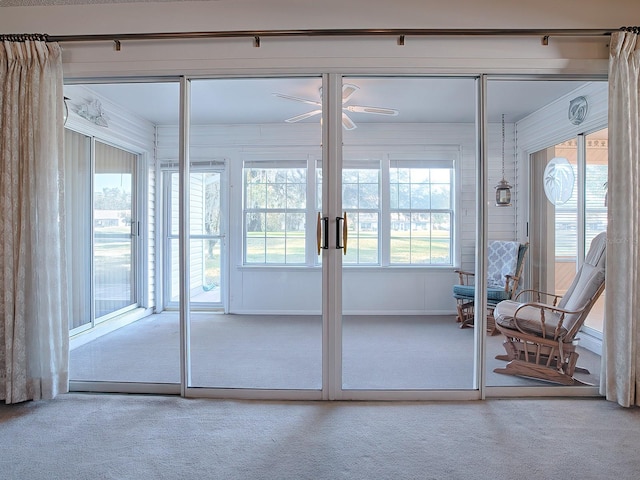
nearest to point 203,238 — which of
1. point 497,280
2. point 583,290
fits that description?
point 497,280

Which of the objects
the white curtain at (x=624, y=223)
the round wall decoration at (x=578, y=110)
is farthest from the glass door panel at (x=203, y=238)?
the white curtain at (x=624, y=223)

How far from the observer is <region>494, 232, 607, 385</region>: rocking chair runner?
9.02 feet

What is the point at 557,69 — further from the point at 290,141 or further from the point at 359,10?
the point at 290,141

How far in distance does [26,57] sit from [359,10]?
88.4 inches

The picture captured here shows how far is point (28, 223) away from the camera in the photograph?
2.46 metres

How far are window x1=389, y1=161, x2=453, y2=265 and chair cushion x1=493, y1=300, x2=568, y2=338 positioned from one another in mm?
1752

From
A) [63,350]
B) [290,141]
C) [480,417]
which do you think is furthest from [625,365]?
[290,141]

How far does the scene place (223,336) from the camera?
405 cm

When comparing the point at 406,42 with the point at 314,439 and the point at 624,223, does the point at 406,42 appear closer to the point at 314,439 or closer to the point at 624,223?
the point at 624,223

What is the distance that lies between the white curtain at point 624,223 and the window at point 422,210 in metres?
2.49

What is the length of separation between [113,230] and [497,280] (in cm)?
463

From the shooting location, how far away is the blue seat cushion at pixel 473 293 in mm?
4027

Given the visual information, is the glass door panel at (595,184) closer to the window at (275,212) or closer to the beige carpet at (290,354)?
the beige carpet at (290,354)

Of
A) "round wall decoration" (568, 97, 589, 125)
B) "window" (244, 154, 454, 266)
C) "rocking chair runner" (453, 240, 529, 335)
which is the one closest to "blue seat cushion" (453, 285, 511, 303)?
"rocking chair runner" (453, 240, 529, 335)
